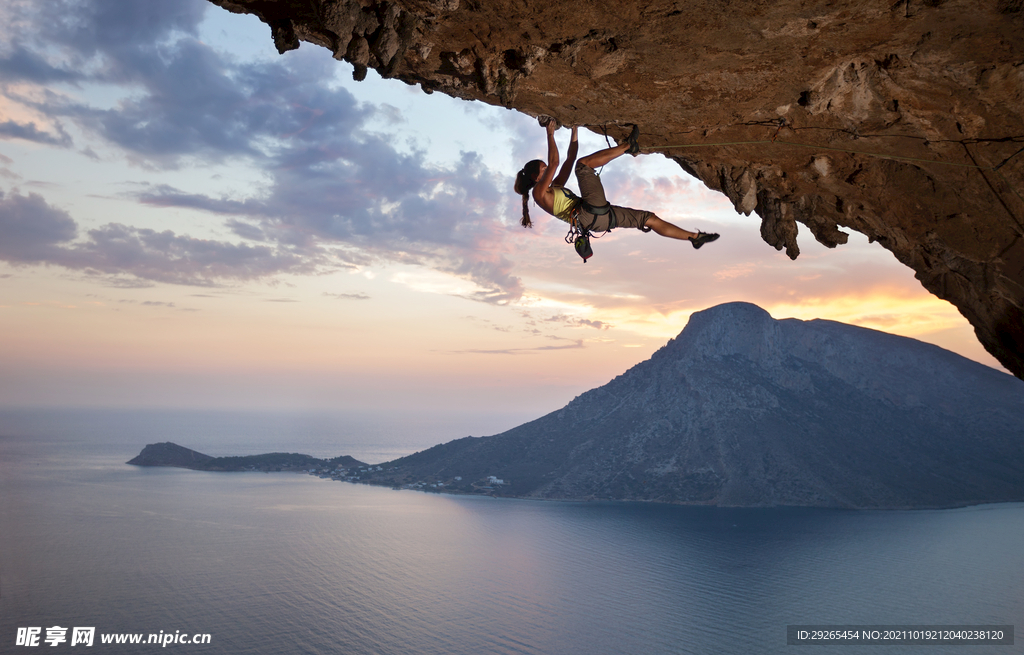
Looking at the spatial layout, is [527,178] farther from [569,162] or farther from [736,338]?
[736,338]

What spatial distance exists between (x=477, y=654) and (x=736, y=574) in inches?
905

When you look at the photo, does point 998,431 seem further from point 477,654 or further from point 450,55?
point 450,55

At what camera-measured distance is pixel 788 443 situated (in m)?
67.4

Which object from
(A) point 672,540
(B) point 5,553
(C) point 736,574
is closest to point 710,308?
(A) point 672,540

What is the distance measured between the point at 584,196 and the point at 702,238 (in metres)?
1.13

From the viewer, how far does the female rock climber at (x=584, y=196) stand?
4.31 m

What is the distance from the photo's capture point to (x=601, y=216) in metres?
4.52

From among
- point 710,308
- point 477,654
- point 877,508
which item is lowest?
point 477,654

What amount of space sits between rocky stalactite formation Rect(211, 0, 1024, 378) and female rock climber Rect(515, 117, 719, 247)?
33 centimetres

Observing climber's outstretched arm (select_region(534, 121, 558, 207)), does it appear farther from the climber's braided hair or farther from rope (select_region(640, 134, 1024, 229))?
rope (select_region(640, 134, 1024, 229))

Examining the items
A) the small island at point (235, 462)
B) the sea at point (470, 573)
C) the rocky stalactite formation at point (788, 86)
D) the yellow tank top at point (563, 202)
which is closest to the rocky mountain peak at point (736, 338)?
the sea at point (470, 573)

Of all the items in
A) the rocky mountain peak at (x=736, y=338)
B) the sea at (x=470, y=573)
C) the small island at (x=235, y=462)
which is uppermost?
the rocky mountain peak at (x=736, y=338)

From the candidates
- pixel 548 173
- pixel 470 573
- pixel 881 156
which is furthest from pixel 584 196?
pixel 470 573

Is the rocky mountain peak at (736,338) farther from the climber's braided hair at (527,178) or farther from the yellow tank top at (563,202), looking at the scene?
the climber's braided hair at (527,178)
